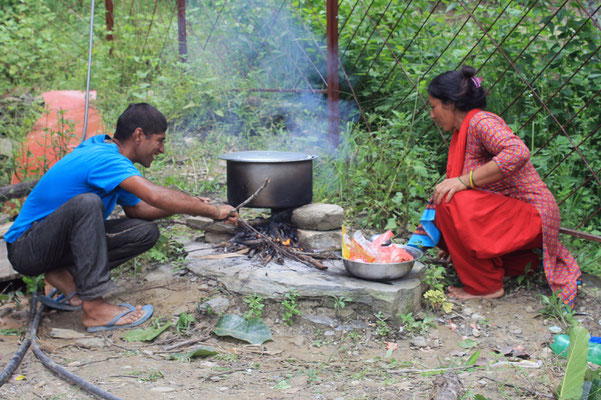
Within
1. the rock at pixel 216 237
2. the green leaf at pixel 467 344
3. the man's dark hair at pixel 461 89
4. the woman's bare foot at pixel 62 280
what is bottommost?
the green leaf at pixel 467 344

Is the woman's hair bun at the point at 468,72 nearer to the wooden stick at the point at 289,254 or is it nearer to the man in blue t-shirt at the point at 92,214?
the wooden stick at the point at 289,254

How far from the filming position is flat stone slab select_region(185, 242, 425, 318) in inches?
140

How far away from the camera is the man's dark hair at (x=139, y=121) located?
3518 millimetres

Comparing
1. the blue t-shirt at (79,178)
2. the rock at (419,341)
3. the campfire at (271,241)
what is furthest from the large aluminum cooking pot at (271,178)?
the rock at (419,341)

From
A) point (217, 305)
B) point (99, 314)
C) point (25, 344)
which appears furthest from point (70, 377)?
point (217, 305)

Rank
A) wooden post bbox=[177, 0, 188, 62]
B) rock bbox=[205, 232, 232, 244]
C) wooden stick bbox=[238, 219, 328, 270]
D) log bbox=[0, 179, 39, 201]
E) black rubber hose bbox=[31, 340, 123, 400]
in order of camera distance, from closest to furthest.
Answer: black rubber hose bbox=[31, 340, 123, 400] → wooden stick bbox=[238, 219, 328, 270] → rock bbox=[205, 232, 232, 244] → log bbox=[0, 179, 39, 201] → wooden post bbox=[177, 0, 188, 62]

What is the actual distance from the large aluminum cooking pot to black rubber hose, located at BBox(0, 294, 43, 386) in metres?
1.51

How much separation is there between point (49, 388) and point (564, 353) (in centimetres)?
271

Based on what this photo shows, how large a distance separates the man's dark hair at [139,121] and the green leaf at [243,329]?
127cm

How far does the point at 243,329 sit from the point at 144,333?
1.97ft

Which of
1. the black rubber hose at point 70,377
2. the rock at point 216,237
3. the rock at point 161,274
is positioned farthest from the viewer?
the rock at point 216,237

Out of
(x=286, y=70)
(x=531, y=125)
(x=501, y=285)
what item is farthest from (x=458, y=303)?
(x=286, y=70)

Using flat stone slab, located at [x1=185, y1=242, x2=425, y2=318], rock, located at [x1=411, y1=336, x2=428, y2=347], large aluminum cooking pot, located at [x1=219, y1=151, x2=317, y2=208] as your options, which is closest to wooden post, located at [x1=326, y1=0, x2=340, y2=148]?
large aluminum cooking pot, located at [x1=219, y1=151, x2=317, y2=208]

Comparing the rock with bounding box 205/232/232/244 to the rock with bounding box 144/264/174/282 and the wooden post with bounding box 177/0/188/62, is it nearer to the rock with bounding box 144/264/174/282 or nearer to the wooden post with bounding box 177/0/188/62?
the rock with bounding box 144/264/174/282
